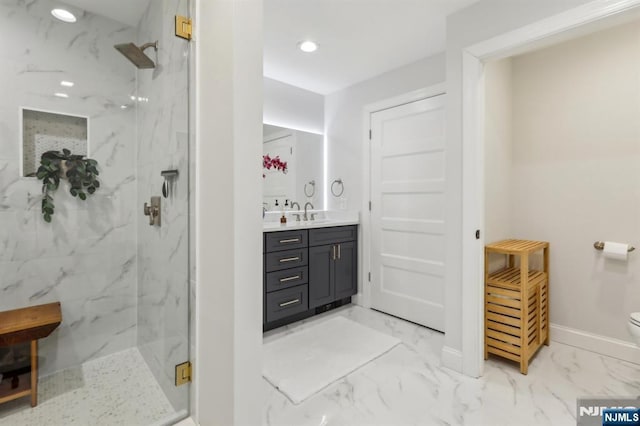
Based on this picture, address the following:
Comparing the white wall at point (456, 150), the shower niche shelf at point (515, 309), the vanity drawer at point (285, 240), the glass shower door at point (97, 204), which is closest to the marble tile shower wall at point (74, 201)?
the glass shower door at point (97, 204)

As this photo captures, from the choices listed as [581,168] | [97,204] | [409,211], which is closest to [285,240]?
[409,211]

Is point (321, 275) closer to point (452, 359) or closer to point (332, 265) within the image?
point (332, 265)

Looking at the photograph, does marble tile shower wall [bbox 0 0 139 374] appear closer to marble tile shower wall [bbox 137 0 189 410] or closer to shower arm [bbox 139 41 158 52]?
marble tile shower wall [bbox 137 0 189 410]

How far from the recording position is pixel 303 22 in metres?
2.27

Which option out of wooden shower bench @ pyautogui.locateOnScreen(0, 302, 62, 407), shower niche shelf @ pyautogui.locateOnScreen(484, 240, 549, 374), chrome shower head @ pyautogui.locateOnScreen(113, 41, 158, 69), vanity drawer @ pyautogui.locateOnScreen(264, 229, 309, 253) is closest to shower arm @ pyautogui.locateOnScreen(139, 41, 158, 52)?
chrome shower head @ pyautogui.locateOnScreen(113, 41, 158, 69)

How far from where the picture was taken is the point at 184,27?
1.42 m

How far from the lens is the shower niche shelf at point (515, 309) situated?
6.76ft

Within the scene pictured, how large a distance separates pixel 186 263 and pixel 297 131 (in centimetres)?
236

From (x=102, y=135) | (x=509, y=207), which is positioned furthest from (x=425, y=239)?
(x=102, y=135)

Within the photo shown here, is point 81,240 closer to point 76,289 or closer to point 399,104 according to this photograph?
point 76,289

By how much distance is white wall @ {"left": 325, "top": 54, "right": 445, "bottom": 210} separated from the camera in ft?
9.82

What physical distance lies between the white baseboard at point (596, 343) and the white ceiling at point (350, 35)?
2.60 meters

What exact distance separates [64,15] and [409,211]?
9.65 ft

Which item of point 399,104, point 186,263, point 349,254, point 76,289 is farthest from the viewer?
point 349,254
